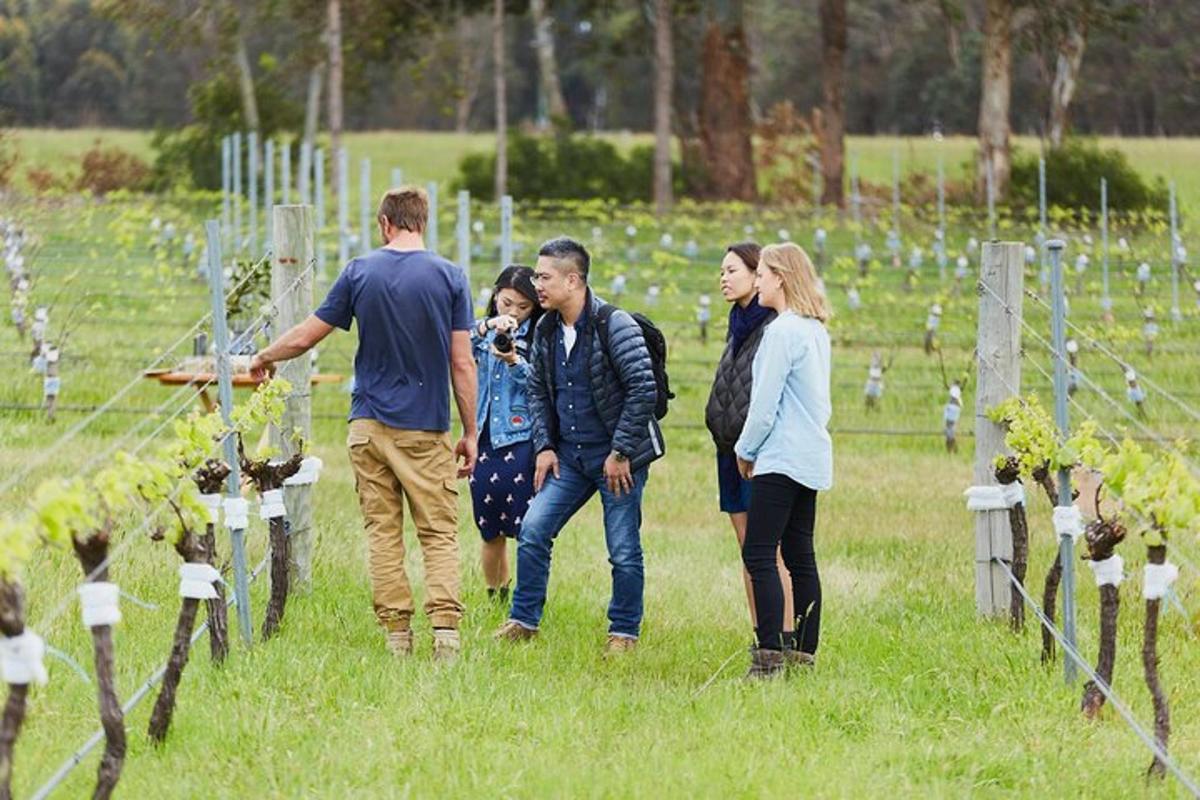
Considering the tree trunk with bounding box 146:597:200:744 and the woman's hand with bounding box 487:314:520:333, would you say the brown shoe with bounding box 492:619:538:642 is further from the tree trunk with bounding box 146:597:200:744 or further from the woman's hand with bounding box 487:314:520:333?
the tree trunk with bounding box 146:597:200:744

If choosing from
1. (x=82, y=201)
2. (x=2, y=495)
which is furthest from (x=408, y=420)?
(x=82, y=201)

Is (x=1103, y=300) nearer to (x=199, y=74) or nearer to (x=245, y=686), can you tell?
(x=245, y=686)

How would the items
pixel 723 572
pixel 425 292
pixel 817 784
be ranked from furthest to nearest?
1. pixel 723 572
2. pixel 425 292
3. pixel 817 784

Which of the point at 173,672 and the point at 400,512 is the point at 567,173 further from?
the point at 173,672

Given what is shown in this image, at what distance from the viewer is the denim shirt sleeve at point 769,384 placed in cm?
720

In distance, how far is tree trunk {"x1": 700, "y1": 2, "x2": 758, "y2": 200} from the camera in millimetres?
39156

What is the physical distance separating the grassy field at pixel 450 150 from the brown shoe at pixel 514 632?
33.8 m

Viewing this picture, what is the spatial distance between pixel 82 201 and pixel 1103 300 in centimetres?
1594

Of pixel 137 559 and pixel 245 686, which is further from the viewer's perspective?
pixel 137 559

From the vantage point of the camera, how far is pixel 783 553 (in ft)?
24.9

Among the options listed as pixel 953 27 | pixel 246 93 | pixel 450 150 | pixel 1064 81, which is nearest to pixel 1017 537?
pixel 246 93

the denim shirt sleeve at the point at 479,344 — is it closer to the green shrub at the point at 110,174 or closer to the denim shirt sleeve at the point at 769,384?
the denim shirt sleeve at the point at 769,384

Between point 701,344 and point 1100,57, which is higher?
point 1100,57

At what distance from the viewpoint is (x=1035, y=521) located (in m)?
12.0
